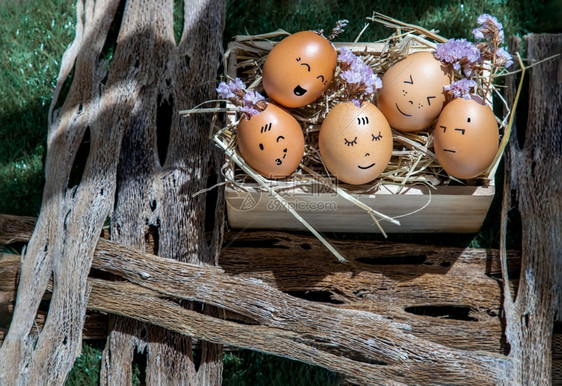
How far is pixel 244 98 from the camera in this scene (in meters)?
1.57

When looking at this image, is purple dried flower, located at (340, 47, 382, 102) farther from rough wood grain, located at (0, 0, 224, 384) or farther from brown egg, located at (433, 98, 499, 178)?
rough wood grain, located at (0, 0, 224, 384)

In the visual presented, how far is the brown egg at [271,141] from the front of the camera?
1.56 metres

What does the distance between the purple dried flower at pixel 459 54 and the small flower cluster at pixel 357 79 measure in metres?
0.18

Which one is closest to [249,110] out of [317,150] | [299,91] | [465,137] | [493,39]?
[299,91]

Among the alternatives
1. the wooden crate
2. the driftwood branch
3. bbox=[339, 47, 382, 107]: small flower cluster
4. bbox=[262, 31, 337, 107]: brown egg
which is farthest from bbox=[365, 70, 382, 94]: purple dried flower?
the driftwood branch

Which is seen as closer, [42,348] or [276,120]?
[276,120]

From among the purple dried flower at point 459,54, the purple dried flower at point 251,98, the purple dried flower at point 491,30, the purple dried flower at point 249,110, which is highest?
the purple dried flower at point 491,30

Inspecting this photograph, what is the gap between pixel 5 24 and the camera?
212 centimetres

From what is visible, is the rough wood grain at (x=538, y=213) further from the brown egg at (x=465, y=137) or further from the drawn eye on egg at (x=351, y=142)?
the drawn eye on egg at (x=351, y=142)

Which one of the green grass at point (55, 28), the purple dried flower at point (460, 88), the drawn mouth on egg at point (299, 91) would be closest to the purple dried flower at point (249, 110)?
the drawn mouth on egg at point (299, 91)

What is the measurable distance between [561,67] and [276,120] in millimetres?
982

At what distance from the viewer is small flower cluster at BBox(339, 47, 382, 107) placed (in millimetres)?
1570

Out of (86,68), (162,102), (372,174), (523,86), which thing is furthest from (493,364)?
(86,68)

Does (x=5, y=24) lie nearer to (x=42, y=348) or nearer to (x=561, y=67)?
(x=42, y=348)
